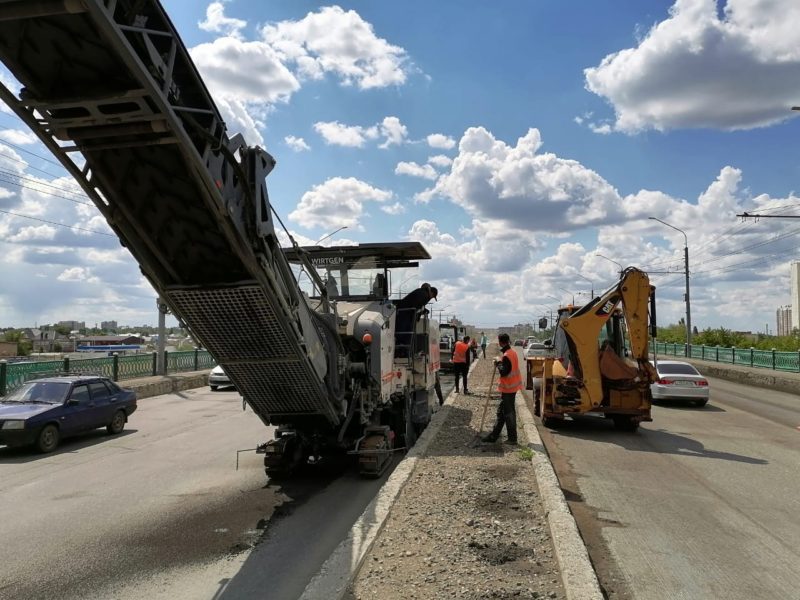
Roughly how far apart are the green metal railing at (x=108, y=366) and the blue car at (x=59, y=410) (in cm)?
225

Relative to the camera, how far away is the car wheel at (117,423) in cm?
1307

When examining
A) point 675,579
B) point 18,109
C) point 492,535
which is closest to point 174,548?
point 492,535

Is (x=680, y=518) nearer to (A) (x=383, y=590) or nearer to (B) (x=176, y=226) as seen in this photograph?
(A) (x=383, y=590)

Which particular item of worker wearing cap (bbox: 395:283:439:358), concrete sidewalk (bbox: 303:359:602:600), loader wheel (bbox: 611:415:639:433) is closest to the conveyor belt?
concrete sidewalk (bbox: 303:359:602:600)

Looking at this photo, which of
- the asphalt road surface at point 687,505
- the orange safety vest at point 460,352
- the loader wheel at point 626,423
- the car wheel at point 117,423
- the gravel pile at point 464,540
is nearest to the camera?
the gravel pile at point 464,540

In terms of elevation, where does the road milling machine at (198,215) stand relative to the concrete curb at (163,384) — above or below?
above

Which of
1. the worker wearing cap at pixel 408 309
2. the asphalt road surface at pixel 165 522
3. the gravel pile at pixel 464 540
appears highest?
the worker wearing cap at pixel 408 309

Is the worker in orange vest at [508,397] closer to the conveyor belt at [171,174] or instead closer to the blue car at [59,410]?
the conveyor belt at [171,174]

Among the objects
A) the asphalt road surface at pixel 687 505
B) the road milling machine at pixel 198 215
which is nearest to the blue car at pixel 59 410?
the road milling machine at pixel 198 215

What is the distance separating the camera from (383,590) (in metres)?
4.35

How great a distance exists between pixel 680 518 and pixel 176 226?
611cm

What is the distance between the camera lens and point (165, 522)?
266 inches

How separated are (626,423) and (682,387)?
6121 millimetres

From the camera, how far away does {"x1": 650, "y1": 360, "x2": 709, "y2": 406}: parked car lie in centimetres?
1783
